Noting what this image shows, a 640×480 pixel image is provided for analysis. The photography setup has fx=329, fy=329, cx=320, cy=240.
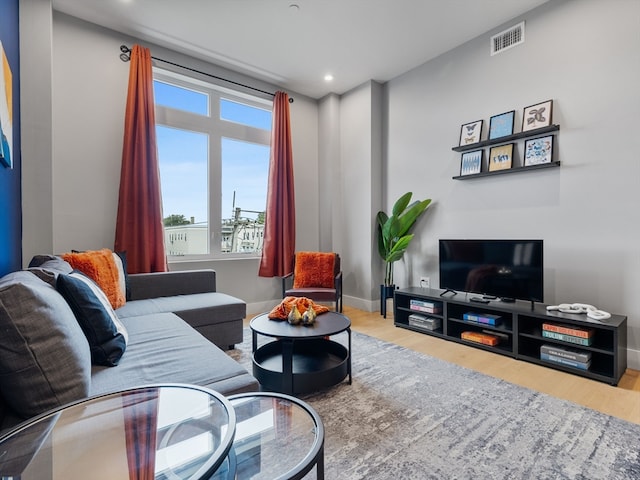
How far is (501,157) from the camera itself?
3.15m

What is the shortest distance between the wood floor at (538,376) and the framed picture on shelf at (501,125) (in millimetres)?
2024

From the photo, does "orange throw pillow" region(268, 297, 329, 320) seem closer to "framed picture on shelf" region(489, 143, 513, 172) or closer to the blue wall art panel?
the blue wall art panel

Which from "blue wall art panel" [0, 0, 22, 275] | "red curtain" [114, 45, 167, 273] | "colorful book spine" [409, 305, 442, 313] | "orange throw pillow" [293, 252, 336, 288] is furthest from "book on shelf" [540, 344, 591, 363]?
"blue wall art panel" [0, 0, 22, 275]

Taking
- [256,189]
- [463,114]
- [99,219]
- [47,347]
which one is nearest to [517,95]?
[463,114]

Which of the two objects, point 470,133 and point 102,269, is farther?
point 470,133

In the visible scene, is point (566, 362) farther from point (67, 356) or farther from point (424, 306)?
point (67, 356)

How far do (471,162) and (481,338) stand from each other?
1.74 metres

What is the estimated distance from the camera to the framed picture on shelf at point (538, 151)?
9.31ft

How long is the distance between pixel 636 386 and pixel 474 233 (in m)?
1.68

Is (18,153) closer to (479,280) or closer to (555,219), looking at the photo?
(479,280)

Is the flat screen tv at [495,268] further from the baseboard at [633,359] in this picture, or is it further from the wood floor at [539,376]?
the baseboard at [633,359]

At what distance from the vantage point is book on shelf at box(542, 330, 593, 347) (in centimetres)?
233

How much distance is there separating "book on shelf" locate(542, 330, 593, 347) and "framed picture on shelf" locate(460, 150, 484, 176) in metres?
1.62

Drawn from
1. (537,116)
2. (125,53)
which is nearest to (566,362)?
(537,116)
